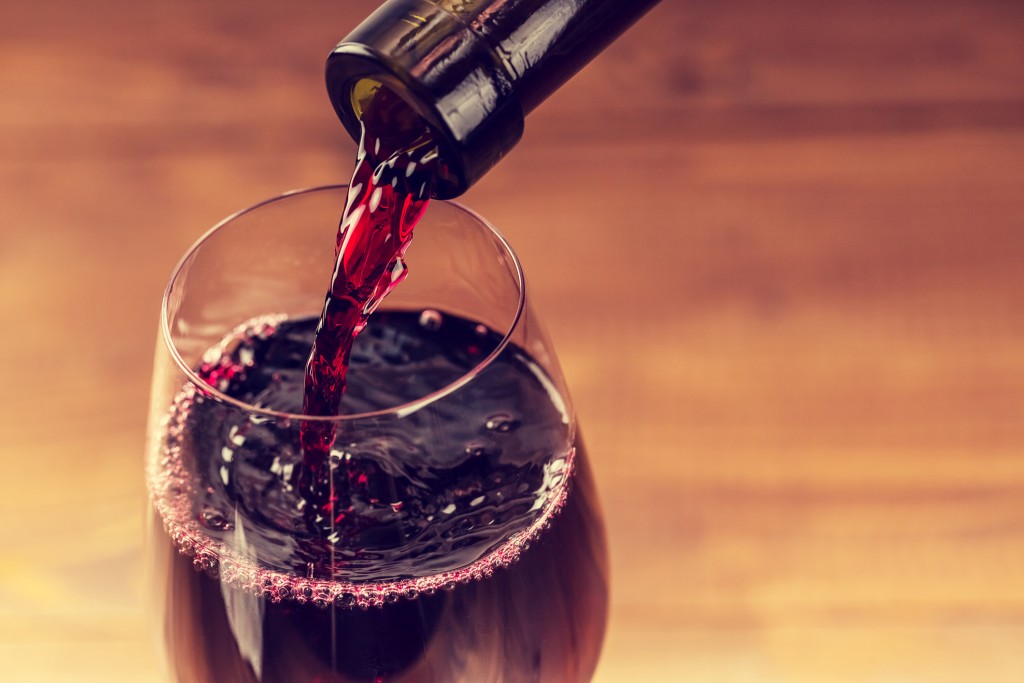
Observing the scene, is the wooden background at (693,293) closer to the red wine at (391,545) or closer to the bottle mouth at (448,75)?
the red wine at (391,545)

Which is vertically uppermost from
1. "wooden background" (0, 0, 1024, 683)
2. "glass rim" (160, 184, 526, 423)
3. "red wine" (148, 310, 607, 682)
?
"glass rim" (160, 184, 526, 423)

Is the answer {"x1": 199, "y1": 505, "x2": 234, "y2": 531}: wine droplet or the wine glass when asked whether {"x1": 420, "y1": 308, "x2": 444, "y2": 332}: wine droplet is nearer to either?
the wine glass

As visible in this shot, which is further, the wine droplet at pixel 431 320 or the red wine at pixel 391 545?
the wine droplet at pixel 431 320

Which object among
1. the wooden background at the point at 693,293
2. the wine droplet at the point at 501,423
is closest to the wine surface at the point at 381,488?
the wine droplet at the point at 501,423

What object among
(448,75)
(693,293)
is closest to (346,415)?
(448,75)

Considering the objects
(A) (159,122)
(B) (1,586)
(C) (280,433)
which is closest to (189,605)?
(C) (280,433)

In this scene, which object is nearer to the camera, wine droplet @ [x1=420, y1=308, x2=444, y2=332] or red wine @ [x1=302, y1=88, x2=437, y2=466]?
red wine @ [x1=302, y1=88, x2=437, y2=466]

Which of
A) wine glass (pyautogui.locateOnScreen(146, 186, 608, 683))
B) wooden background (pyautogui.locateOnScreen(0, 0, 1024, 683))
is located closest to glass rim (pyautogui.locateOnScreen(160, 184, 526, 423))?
wine glass (pyautogui.locateOnScreen(146, 186, 608, 683))
